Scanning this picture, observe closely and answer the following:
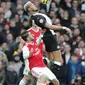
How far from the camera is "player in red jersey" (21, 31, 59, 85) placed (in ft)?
49.9

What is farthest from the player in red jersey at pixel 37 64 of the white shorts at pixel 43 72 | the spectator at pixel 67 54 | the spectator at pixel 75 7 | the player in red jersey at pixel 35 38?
the spectator at pixel 75 7

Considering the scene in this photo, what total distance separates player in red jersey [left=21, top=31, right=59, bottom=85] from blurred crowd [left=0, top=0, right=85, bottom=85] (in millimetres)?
375

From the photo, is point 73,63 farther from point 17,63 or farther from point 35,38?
point 35,38

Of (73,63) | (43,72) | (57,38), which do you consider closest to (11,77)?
(57,38)

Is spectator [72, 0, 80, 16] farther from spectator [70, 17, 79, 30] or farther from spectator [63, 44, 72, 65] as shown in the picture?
spectator [63, 44, 72, 65]

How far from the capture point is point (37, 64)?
15461mm

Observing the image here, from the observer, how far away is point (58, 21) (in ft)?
68.1

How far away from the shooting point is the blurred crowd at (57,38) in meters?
18.5

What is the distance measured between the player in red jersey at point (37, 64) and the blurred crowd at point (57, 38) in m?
0.38

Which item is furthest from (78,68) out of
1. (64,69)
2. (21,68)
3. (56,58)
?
(56,58)

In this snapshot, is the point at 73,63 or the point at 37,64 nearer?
the point at 37,64

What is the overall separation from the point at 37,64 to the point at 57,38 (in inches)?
111

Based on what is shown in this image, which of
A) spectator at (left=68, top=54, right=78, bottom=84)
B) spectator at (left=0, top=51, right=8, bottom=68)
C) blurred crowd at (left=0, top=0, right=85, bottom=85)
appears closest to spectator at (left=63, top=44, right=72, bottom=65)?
blurred crowd at (left=0, top=0, right=85, bottom=85)

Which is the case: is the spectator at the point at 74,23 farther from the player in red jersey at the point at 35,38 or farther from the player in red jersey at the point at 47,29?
the player in red jersey at the point at 35,38
